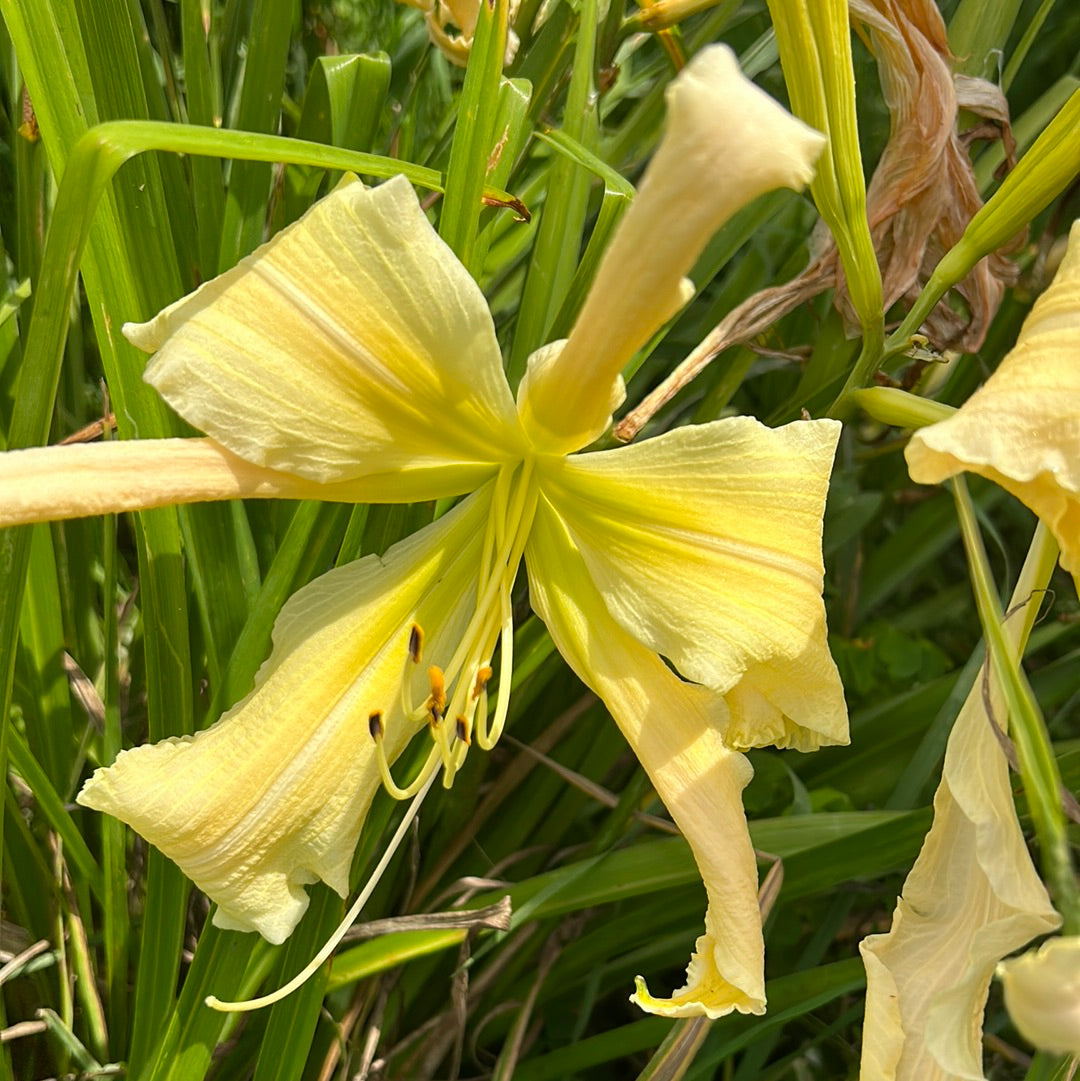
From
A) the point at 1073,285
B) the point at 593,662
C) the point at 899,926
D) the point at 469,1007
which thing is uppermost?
the point at 1073,285

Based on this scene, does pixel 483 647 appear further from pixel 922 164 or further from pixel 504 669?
pixel 922 164

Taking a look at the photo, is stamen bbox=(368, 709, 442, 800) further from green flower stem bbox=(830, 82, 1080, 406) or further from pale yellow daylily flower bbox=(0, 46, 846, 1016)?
green flower stem bbox=(830, 82, 1080, 406)

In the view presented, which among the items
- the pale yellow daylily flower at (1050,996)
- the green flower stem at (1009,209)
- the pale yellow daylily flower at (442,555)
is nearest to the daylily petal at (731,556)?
the pale yellow daylily flower at (442,555)

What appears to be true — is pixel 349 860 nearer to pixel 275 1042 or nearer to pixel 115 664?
pixel 275 1042

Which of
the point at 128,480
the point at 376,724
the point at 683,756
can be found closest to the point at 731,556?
the point at 683,756

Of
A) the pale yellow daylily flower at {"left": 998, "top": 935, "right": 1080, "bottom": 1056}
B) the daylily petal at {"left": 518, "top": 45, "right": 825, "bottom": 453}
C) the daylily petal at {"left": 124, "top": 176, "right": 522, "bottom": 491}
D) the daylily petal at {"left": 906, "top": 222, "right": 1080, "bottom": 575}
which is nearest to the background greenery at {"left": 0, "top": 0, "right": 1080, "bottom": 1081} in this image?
the daylily petal at {"left": 124, "top": 176, "right": 522, "bottom": 491}

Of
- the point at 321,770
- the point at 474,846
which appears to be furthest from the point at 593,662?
the point at 474,846

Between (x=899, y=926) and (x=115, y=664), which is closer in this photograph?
(x=899, y=926)

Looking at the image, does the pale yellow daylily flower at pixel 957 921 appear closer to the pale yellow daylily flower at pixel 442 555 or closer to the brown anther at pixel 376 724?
the pale yellow daylily flower at pixel 442 555
